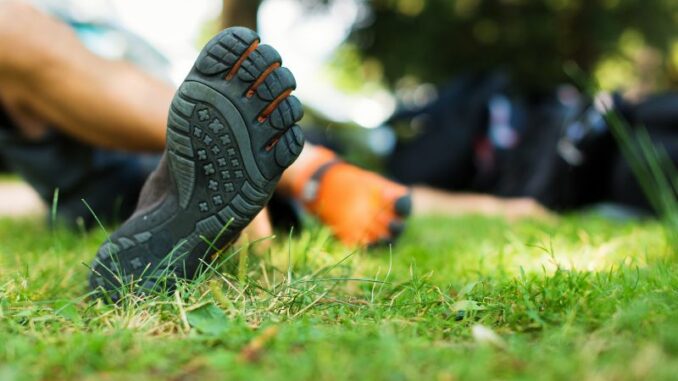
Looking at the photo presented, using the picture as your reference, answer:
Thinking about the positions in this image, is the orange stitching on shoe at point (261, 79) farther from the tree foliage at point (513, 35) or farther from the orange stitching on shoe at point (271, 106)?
the tree foliage at point (513, 35)

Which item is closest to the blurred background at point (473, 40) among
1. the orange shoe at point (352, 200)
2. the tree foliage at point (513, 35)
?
the tree foliage at point (513, 35)

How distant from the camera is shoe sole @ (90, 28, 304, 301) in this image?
1.05 metres

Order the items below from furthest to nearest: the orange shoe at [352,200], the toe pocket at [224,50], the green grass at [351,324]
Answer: the orange shoe at [352,200] < the toe pocket at [224,50] < the green grass at [351,324]

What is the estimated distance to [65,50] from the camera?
1557mm

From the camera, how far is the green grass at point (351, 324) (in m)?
0.73

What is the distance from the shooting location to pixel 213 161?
1.08 metres

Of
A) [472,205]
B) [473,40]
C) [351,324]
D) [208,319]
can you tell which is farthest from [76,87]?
[473,40]

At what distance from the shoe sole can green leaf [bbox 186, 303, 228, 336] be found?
0.39 ft

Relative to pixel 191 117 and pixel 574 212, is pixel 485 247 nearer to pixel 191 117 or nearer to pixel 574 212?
pixel 191 117

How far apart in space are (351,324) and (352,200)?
846 millimetres

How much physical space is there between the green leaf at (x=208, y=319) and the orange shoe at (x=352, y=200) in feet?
2.54

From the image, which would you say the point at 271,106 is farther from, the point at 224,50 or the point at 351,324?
the point at 351,324

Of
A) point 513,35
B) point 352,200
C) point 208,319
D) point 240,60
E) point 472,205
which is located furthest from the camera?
point 513,35

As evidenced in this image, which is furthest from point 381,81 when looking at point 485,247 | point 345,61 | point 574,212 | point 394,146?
point 485,247
